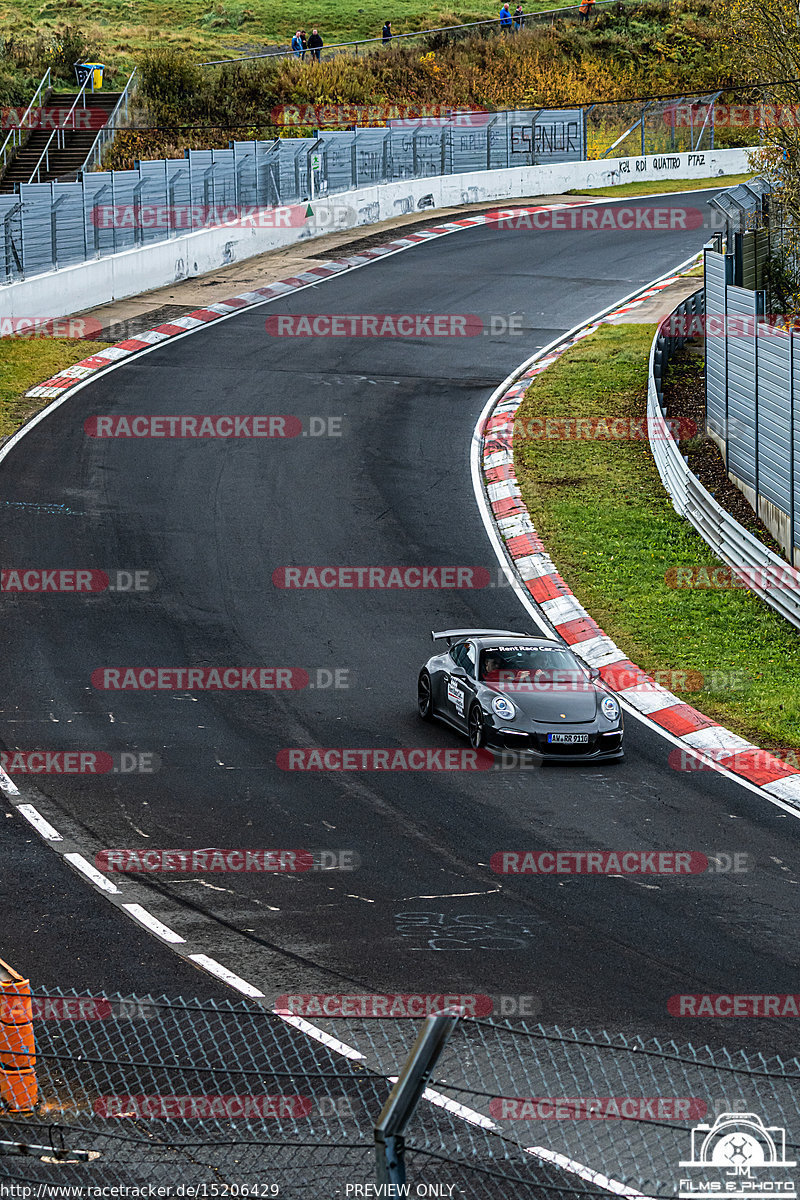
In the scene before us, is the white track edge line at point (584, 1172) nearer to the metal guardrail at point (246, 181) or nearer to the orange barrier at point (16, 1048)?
the orange barrier at point (16, 1048)

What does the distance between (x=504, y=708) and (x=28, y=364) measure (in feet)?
63.1

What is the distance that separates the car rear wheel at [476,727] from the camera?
601 inches

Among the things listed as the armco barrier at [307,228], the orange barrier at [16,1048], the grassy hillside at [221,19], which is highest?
the grassy hillside at [221,19]

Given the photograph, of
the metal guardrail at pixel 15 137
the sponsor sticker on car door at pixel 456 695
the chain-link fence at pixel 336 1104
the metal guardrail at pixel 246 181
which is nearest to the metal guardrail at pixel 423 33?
the metal guardrail at pixel 15 137

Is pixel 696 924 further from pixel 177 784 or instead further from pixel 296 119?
pixel 296 119

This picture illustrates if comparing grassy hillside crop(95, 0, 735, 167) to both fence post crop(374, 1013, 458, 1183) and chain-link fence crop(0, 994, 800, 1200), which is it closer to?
chain-link fence crop(0, 994, 800, 1200)

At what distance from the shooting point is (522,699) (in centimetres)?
1539

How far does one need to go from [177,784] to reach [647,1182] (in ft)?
25.6

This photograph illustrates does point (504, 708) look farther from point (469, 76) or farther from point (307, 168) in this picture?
point (469, 76)

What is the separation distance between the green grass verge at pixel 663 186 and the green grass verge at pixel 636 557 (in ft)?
66.2

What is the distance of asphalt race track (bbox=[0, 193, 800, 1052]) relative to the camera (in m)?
10.5

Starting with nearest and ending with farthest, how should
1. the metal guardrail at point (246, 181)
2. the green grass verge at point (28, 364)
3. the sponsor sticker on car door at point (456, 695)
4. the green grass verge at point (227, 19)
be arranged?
the sponsor sticker on car door at point (456, 695) → the green grass verge at point (28, 364) → the metal guardrail at point (246, 181) → the green grass verge at point (227, 19)

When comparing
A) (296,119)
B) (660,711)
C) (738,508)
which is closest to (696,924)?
(660,711)

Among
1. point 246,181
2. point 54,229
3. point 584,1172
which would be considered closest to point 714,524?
point 584,1172
